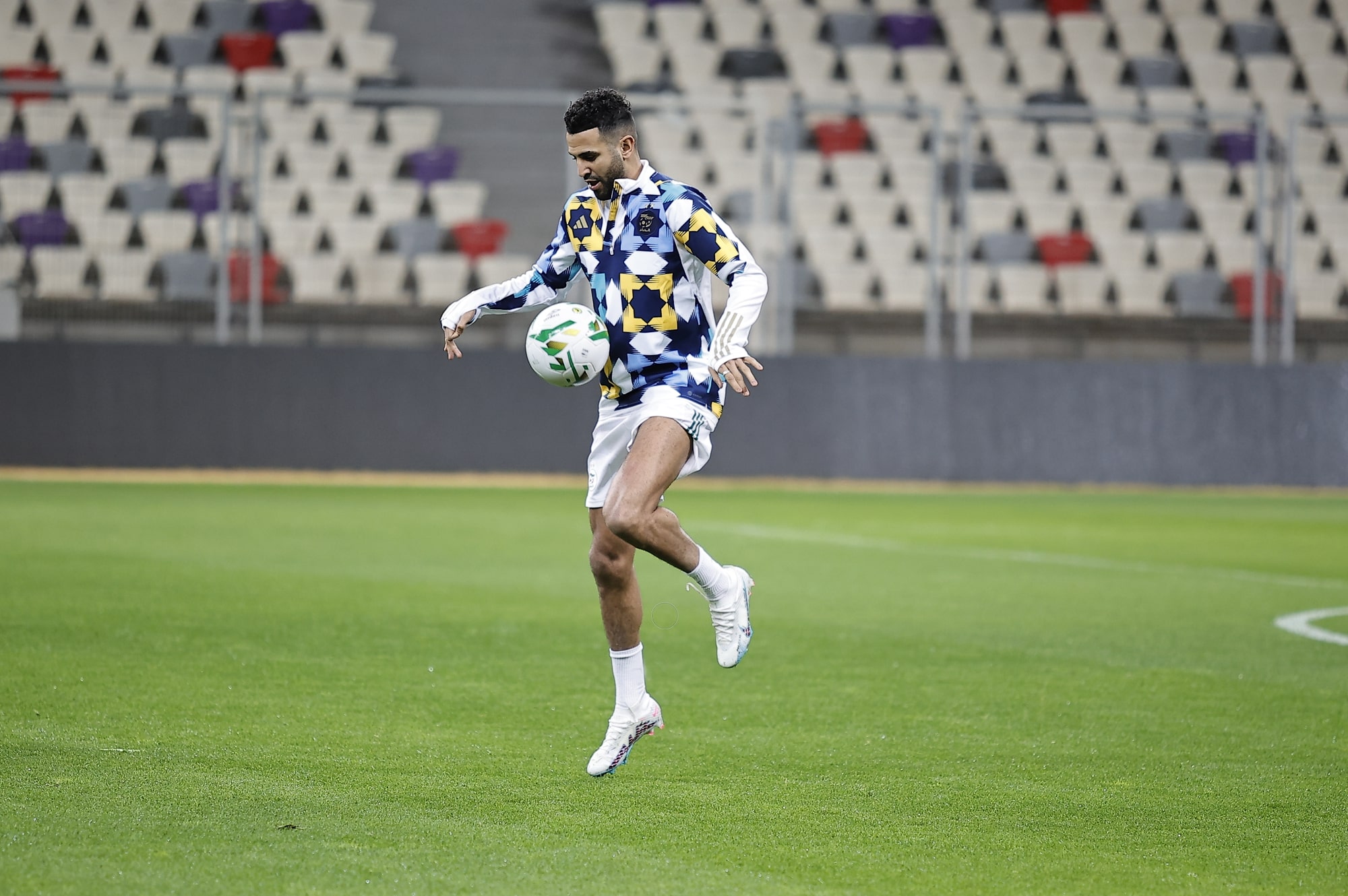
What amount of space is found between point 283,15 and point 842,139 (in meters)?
7.62

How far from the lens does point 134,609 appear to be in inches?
326

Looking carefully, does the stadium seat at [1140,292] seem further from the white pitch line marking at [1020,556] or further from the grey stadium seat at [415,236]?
the white pitch line marking at [1020,556]

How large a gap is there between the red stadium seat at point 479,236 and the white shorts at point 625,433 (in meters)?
13.7

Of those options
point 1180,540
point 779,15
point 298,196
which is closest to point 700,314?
point 1180,540

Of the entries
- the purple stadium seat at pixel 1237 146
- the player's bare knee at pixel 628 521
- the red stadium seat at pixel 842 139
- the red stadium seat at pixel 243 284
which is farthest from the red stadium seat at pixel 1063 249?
the player's bare knee at pixel 628 521

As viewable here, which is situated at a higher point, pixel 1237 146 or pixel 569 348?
pixel 1237 146

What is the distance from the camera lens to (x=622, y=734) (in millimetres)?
5156

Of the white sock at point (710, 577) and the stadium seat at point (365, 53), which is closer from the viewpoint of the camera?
the white sock at point (710, 577)

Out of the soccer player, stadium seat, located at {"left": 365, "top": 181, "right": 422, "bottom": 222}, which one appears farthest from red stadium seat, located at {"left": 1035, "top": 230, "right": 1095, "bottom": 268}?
the soccer player

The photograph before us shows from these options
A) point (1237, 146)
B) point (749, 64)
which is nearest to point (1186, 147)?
point (1237, 146)

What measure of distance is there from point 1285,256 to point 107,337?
1336 centimetres

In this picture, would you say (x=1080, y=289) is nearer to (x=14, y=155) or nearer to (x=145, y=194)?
(x=145, y=194)

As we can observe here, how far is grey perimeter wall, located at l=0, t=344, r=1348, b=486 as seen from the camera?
57.4 ft

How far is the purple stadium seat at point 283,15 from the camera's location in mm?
22078
